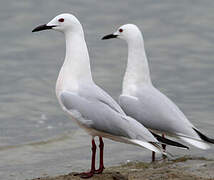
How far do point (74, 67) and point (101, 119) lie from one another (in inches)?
25.1

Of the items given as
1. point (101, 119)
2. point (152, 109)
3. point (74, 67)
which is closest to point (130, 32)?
point (152, 109)

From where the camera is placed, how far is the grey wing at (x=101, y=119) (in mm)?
7383

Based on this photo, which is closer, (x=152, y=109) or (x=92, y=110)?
(x=92, y=110)

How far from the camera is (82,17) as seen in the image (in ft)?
52.8

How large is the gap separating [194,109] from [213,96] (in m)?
0.72

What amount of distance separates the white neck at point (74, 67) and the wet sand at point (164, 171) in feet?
3.15

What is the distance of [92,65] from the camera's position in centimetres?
1392

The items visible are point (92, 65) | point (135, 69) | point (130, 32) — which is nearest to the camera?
point (135, 69)

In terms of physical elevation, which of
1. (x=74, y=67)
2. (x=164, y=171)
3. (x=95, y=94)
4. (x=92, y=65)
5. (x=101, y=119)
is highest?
(x=92, y=65)

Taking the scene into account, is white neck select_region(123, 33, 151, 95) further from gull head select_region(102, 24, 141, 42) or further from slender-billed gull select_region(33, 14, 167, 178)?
slender-billed gull select_region(33, 14, 167, 178)

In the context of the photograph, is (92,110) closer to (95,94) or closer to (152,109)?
(95,94)

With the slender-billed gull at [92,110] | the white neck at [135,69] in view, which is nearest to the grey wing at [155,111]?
the white neck at [135,69]

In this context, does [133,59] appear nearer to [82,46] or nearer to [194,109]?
[82,46]

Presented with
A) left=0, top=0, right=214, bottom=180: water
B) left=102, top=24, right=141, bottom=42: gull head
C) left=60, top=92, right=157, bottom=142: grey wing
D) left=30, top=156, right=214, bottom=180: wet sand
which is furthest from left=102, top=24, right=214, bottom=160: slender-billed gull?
left=60, top=92, right=157, bottom=142: grey wing
